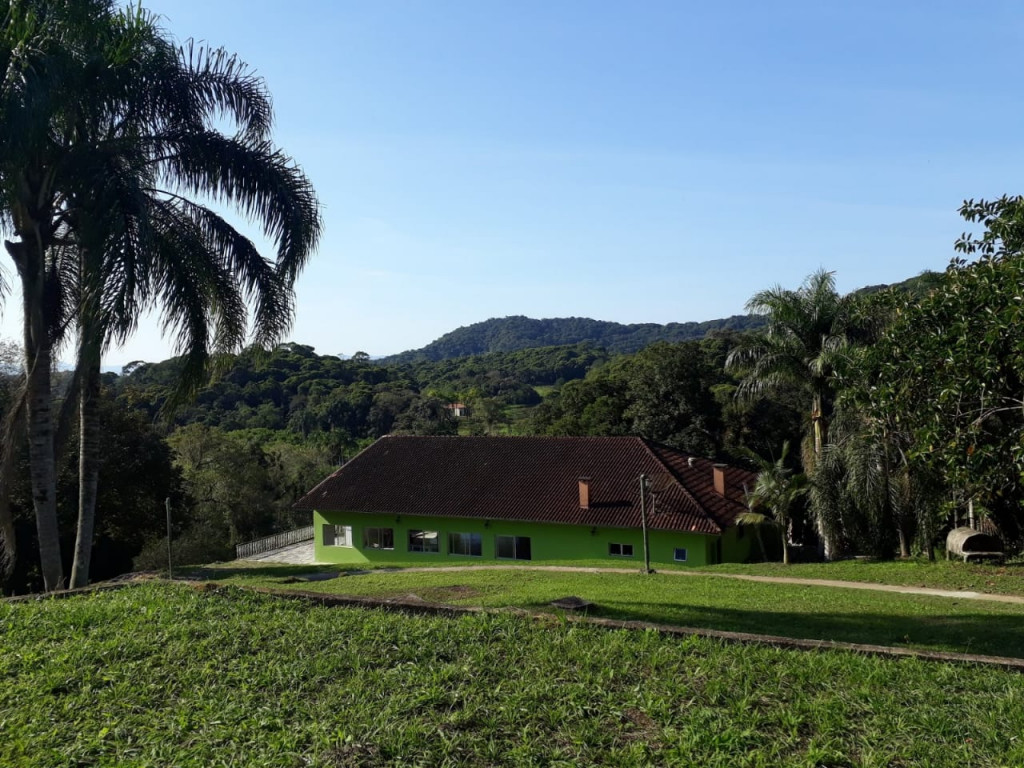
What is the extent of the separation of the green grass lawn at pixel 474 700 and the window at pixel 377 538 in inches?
865

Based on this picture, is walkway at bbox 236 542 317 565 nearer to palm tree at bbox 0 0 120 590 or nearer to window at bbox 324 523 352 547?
window at bbox 324 523 352 547

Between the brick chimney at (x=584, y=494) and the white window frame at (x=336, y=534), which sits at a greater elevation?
the brick chimney at (x=584, y=494)

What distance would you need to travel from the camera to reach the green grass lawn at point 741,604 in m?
10.4

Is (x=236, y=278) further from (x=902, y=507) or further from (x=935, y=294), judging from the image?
(x=902, y=507)

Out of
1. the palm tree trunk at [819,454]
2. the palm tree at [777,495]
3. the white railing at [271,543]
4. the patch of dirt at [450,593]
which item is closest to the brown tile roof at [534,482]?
the palm tree at [777,495]

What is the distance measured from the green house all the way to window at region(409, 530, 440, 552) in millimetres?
36

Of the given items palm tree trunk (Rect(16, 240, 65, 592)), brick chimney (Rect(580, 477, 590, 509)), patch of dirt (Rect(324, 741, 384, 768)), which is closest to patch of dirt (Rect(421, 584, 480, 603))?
palm tree trunk (Rect(16, 240, 65, 592))

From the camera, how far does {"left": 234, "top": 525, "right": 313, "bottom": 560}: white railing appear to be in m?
31.6

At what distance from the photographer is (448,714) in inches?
206

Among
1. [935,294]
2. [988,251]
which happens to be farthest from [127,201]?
[988,251]

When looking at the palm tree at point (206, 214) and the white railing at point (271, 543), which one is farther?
the white railing at point (271, 543)

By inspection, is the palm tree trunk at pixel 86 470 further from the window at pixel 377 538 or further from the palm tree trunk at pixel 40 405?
the window at pixel 377 538

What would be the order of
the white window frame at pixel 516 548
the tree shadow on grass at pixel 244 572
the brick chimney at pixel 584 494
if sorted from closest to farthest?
the tree shadow on grass at pixel 244 572
the brick chimney at pixel 584 494
the white window frame at pixel 516 548

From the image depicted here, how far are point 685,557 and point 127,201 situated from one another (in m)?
18.1
